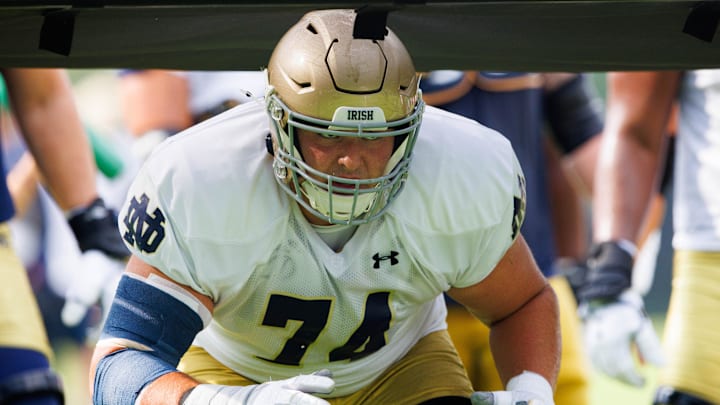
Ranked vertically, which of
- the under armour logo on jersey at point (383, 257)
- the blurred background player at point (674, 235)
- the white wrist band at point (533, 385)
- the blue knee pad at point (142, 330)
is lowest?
the blurred background player at point (674, 235)

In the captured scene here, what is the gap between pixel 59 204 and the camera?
4.18m

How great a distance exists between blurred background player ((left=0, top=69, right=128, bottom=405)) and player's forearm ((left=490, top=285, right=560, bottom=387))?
127 centimetres

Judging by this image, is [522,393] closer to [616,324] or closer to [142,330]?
[142,330]

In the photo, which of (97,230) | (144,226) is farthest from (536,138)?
(144,226)

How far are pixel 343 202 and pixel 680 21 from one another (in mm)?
806

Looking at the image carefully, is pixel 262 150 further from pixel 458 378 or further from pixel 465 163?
pixel 458 378

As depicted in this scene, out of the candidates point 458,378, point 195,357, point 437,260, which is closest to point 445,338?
point 458,378

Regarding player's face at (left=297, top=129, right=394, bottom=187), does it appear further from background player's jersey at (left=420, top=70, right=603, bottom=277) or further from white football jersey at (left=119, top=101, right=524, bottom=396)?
background player's jersey at (left=420, top=70, right=603, bottom=277)

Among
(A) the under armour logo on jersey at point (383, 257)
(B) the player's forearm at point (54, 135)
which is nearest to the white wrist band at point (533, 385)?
(A) the under armour logo on jersey at point (383, 257)

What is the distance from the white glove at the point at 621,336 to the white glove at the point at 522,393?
113 centimetres

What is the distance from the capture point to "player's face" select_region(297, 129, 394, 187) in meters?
2.81

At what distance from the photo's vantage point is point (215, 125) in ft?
9.71

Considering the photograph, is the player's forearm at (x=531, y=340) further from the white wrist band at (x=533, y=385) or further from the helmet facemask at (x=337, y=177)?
the helmet facemask at (x=337, y=177)

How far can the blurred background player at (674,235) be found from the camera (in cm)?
390
